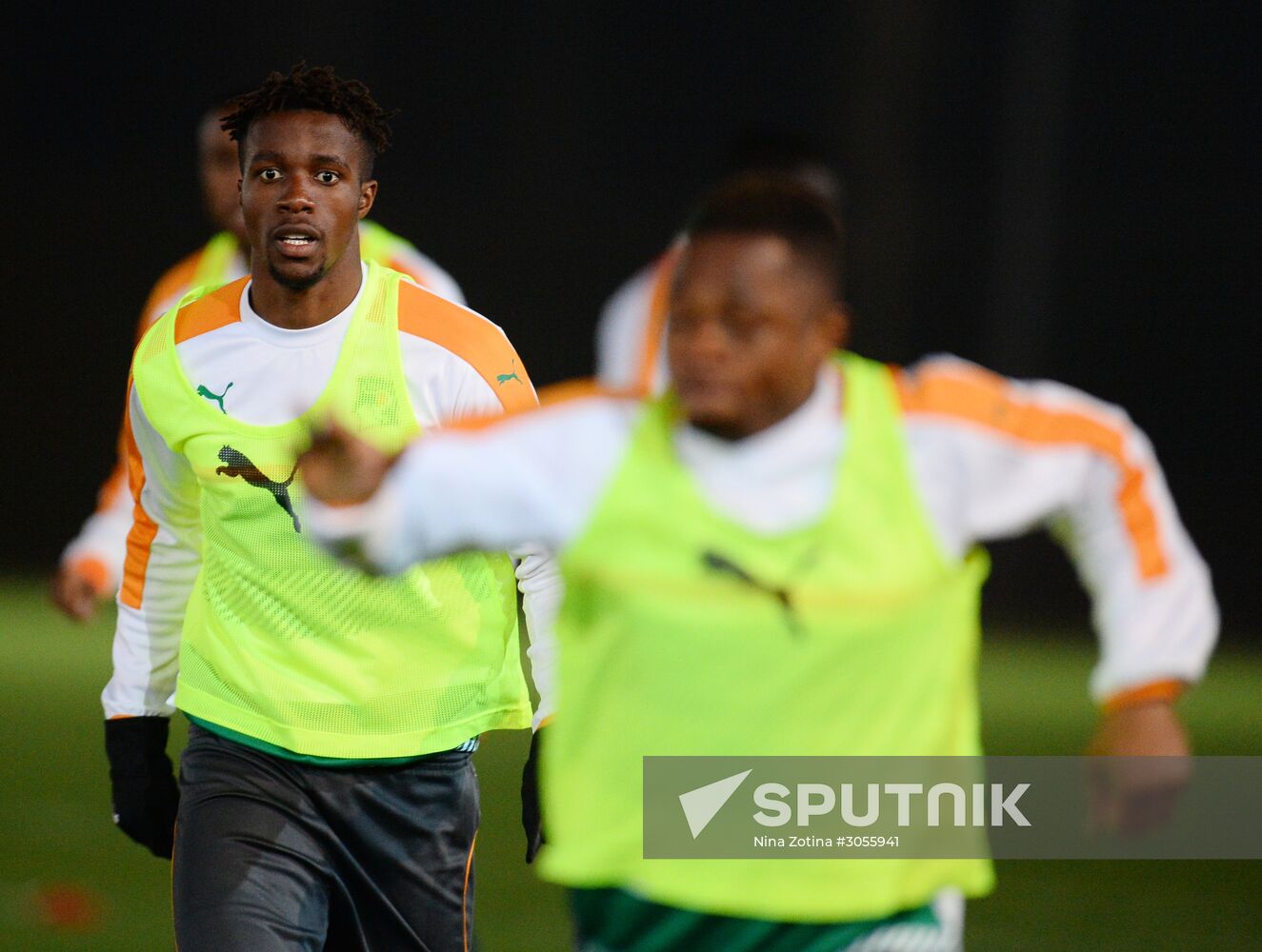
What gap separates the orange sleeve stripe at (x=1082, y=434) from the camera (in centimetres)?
263

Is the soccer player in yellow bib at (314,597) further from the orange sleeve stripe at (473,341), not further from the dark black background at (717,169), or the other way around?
the dark black background at (717,169)

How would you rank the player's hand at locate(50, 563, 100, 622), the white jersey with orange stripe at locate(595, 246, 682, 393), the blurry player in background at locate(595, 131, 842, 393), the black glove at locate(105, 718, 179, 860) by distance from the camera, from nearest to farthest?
the black glove at locate(105, 718, 179, 860), the white jersey with orange stripe at locate(595, 246, 682, 393), the blurry player in background at locate(595, 131, 842, 393), the player's hand at locate(50, 563, 100, 622)

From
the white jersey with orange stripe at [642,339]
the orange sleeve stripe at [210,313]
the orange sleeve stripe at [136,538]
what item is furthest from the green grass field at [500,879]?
the orange sleeve stripe at [210,313]

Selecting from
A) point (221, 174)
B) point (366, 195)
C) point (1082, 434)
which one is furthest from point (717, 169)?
point (1082, 434)

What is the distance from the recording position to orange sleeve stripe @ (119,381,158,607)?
405 cm

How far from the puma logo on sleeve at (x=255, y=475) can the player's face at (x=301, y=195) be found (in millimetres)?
352

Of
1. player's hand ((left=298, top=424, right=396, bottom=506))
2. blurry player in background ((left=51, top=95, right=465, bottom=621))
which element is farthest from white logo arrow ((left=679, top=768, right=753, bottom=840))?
blurry player in background ((left=51, top=95, right=465, bottom=621))

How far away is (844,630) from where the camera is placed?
2662 mm

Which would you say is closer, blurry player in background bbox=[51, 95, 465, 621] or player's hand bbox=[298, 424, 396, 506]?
player's hand bbox=[298, 424, 396, 506]

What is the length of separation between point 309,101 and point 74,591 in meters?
1.38

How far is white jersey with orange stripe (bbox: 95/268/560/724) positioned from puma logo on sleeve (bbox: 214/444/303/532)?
0.08 meters

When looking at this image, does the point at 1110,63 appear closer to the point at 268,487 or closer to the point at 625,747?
the point at 268,487

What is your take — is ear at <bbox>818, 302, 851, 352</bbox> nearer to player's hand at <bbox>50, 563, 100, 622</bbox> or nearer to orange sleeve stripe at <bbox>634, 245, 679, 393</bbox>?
orange sleeve stripe at <bbox>634, 245, 679, 393</bbox>

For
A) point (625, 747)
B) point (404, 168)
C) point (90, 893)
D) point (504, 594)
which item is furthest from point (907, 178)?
point (625, 747)
